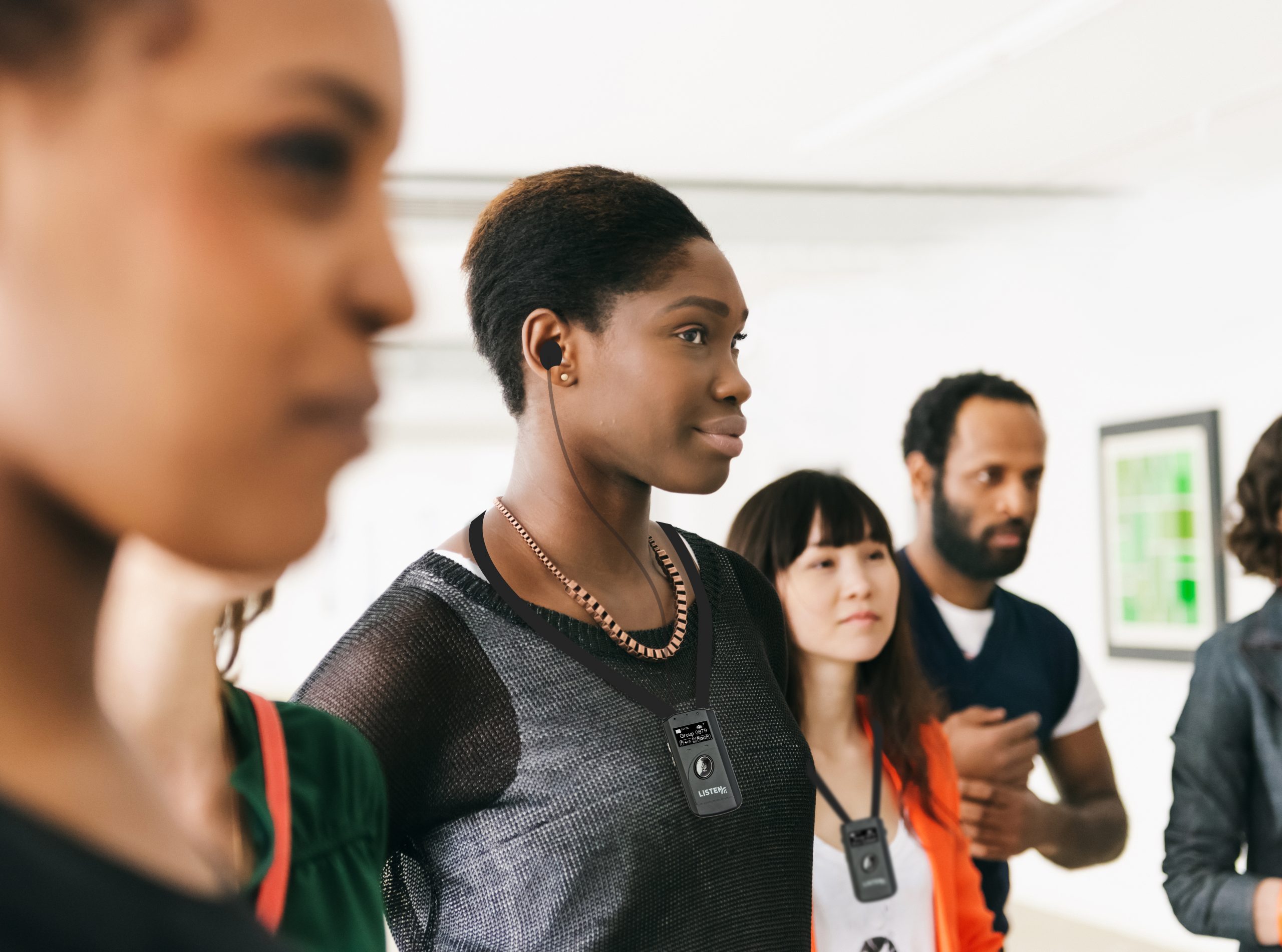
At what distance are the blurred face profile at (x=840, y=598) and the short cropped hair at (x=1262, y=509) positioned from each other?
0.74 m

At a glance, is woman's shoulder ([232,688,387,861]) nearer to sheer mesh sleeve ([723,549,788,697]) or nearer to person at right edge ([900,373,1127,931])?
sheer mesh sleeve ([723,549,788,697])

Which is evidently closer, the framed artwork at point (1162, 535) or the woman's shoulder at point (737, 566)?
the woman's shoulder at point (737, 566)

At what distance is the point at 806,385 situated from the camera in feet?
26.4

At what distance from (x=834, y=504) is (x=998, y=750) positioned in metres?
0.49

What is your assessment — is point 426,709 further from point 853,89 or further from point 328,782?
point 853,89

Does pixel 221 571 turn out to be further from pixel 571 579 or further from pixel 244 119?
pixel 571 579

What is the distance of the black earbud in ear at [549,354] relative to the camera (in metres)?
1.19

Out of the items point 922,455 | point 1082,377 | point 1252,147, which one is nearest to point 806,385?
point 1082,377

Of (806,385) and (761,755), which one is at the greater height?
(806,385)

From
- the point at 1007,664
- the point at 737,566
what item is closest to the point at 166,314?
the point at 737,566

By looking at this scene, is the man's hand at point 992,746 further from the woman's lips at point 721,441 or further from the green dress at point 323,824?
the green dress at point 323,824

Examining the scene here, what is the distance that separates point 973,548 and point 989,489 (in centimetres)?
18

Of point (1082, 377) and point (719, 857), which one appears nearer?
point (719, 857)

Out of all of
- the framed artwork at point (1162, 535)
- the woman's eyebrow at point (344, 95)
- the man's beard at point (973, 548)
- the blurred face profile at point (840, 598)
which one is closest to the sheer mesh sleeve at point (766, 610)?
the blurred face profile at point (840, 598)
